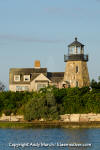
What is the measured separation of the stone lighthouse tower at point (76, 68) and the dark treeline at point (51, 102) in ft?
13.4

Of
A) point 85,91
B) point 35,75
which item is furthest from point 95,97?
point 35,75

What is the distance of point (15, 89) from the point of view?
84.2m

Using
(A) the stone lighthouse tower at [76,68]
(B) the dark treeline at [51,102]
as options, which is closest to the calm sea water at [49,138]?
(B) the dark treeline at [51,102]

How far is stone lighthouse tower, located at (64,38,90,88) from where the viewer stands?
256ft

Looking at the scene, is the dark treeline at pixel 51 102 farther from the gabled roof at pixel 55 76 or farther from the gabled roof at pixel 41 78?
the gabled roof at pixel 55 76

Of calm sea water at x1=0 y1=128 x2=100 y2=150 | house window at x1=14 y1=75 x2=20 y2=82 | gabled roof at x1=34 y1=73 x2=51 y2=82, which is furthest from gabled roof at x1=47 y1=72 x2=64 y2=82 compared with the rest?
calm sea water at x1=0 y1=128 x2=100 y2=150

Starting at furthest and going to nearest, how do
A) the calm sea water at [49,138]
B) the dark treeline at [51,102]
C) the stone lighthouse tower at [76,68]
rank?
the stone lighthouse tower at [76,68] → the dark treeline at [51,102] → the calm sea water at [49,138]

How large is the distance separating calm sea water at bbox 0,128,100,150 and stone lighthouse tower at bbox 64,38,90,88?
17.4 metres

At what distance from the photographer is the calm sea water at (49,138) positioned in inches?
1766

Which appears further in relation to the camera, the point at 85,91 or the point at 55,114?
the point at 85,91

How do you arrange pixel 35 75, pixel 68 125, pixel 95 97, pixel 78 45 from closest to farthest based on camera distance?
1. pixel 68 125
2. pixel 95 97
3. pixel 78 45
4. pixel 35 75

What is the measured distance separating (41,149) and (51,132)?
1530 centimetres

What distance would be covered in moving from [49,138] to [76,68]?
27.6 meters

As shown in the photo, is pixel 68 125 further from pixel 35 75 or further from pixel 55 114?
pixel 35 75
